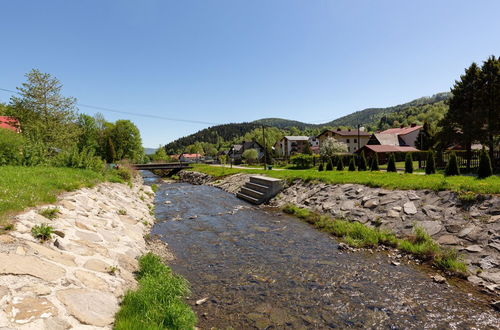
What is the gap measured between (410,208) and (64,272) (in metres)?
13.5

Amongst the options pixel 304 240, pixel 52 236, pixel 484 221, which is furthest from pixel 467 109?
pixel 52 236

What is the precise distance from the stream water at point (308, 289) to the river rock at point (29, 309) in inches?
122

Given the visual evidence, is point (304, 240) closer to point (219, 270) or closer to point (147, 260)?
point (219, 270)

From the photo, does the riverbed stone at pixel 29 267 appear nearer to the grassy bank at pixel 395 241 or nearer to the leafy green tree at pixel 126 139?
the grassy bank at pixel 395 241

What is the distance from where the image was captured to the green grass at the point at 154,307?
180 inches

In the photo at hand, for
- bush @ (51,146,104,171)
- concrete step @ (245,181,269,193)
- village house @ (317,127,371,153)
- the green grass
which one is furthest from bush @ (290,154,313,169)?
village house @ (317,127,371,153)

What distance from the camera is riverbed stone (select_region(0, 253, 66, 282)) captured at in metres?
4.53

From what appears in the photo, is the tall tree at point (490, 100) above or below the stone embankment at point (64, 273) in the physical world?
above

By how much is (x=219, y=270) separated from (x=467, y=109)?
3323 centimetres

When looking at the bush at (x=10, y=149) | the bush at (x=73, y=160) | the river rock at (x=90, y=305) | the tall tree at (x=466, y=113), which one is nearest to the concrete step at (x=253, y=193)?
the bush at (x=73, y=160)

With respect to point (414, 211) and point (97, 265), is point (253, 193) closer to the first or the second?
point (414, 211)

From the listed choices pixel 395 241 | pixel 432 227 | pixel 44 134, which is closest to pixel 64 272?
pixel 395 241

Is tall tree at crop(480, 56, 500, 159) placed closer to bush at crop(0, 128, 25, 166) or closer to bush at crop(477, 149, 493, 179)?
bush at crop(477, 149, 493, 179)

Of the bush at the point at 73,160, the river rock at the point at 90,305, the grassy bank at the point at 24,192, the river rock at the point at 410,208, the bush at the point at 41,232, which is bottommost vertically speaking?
the river rock at the point at 410,208
